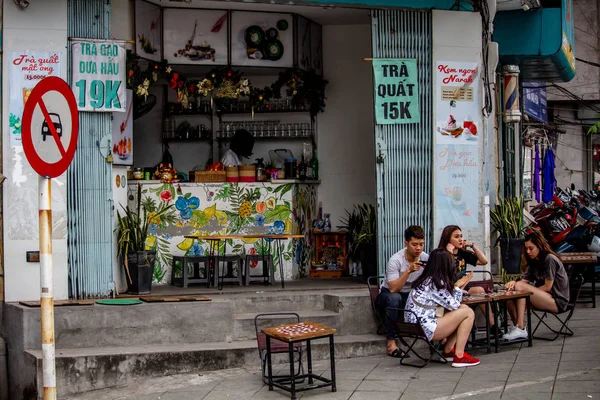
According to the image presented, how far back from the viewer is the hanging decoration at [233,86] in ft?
38.4

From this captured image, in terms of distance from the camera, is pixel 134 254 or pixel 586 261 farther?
pixel 586 261

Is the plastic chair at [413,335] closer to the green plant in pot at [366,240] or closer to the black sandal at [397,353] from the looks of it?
the black sandal at [397,353]

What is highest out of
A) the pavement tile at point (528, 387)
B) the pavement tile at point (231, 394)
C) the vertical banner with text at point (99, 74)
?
the vertical banner with text at point (99, 74)

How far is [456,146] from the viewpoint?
1123 centimetres

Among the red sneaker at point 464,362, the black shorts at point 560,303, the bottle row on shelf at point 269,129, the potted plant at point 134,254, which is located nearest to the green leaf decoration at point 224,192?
the bottle row on shelf at point 269,129

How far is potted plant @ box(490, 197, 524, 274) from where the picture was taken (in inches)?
509

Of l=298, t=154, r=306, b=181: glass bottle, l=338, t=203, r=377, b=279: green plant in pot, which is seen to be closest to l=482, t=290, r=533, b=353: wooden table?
l=338, t=203, r=377, b=279: green plant in pot

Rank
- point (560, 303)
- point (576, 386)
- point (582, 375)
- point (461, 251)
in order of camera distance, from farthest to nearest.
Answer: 1. point (461, 251)
2. point (560, 303)
3. point (582, 375)
4. point (576, 386)

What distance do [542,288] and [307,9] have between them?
5.36 metres

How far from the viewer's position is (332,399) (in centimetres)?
780

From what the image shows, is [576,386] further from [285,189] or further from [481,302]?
[285,189]

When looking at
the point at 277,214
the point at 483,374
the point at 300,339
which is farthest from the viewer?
the point at 277,214

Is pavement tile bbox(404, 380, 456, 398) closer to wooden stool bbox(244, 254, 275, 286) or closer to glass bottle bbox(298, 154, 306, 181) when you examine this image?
wooden stool bbox(244, 254, 275, 286)

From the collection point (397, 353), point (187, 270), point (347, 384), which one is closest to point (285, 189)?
point (187, 270)
